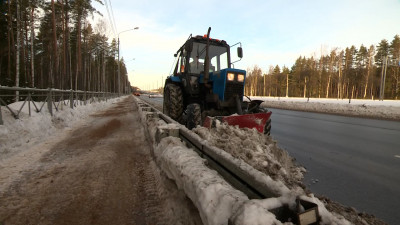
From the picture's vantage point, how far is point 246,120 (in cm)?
495

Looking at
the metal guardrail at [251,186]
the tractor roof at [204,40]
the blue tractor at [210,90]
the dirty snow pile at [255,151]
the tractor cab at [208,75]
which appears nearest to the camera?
the metal guardrail at [251,186]

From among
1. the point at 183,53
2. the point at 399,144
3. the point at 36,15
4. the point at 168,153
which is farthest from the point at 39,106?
the point at 36,15

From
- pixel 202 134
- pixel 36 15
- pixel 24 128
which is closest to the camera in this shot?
pixel 202 134

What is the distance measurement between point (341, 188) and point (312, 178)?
44cm

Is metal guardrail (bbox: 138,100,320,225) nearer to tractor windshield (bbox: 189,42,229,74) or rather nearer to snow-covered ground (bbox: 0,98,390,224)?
snow-covered ground (bbox: 0,98,390,224)

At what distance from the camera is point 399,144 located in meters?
5.71

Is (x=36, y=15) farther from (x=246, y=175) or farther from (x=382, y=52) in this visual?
(x=382, y=52)

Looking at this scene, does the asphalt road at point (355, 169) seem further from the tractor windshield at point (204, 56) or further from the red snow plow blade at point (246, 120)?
the tractor windshield at point (204, 56)

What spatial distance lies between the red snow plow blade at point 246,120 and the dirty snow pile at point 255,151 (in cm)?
26

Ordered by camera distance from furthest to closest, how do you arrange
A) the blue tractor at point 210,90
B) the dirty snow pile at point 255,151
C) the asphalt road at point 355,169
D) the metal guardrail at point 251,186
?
the blue tractor at point 210,90 → the dirty snow pile at point 255,151 → the asphalt road at point 355,169 → the metal guardrail at point 251,186

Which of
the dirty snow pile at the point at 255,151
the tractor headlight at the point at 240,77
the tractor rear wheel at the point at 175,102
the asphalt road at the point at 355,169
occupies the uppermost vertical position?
the tractor headlight at the point at 240,77

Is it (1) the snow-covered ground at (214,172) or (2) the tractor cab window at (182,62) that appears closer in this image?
(1) the snow-covered ground at (214,172)

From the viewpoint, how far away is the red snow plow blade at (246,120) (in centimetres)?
470

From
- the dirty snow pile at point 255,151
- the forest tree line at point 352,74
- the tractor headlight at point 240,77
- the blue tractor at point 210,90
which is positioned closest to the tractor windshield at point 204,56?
the blue tractor at point 210,90
